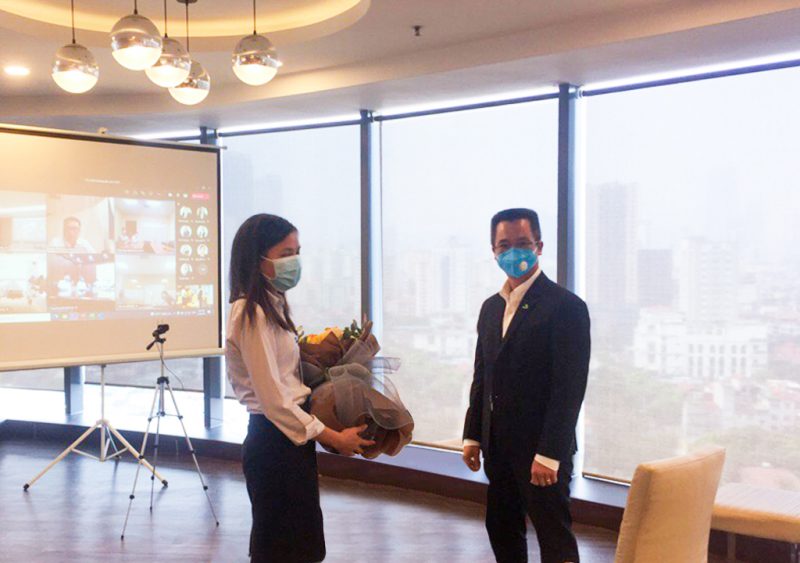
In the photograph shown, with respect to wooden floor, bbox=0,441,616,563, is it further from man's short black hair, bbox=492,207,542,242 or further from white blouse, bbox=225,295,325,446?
white blouse, bbox=225,295,325,446

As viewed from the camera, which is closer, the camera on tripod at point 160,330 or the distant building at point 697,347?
the distant building at point 697,347

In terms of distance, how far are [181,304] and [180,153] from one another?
41.7 inches

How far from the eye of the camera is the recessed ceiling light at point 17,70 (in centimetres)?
510

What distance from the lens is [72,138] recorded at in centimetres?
511

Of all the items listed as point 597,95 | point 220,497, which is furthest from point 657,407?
point 220,497

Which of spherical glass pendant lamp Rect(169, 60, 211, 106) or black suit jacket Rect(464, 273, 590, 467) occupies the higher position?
spherical glass pendant lamp Rect(169, 60, 211, 106)

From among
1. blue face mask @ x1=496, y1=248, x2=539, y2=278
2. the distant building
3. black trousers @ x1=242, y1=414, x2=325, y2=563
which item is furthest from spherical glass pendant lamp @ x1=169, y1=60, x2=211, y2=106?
the distant building

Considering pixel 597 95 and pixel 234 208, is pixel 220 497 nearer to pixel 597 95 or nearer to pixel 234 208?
pixel 234 208

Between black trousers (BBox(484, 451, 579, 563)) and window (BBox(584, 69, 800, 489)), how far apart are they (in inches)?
86.6

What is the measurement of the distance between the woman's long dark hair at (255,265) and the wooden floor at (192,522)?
7.33 feet

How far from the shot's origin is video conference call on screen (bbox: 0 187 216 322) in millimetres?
4969

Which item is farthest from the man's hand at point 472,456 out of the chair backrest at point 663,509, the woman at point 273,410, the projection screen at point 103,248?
the projection screen at point 103,248

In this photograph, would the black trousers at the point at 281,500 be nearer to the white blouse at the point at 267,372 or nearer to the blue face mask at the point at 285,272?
the white blouse at the point at 267,372

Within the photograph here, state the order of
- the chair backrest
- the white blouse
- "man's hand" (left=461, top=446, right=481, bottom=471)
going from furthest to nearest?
"man's hand" (left=461, top=446, right=481, bottom=471), the white blouse, the chair backrest
